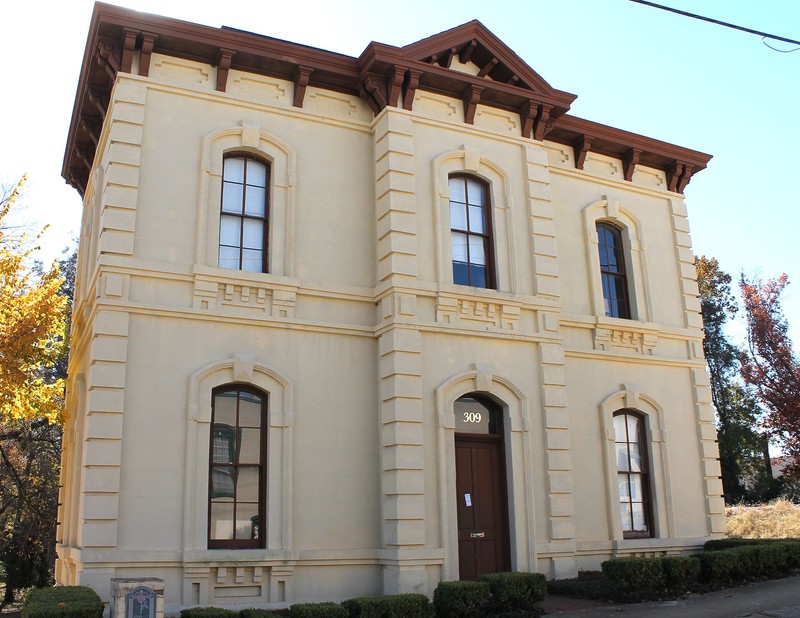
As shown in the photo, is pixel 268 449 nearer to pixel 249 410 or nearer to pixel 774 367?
pixel 249 410

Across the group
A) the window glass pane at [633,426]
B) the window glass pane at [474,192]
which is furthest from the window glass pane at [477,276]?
the window glass pane at [633,426]

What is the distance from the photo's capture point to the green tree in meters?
39.7

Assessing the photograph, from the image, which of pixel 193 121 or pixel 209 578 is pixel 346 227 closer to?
pixel 193 121

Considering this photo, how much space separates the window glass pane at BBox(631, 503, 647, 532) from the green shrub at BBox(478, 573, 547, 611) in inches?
203

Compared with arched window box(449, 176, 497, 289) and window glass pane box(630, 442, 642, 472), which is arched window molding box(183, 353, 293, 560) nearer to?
arched window box(449, 176, 497, 289)

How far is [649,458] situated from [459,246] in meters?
6.24

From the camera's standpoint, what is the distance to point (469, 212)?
15.8 meters

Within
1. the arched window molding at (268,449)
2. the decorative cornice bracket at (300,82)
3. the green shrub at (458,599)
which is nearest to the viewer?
the green shrub at (458,599)

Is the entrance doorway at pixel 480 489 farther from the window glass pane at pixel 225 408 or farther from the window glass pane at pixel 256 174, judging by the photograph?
the window glass pane at pixel 256 174

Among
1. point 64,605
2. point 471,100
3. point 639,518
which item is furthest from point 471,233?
point 64,605

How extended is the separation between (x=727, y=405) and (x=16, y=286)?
1475 inches

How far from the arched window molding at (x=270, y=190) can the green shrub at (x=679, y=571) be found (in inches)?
317

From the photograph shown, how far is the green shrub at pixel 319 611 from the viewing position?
1040 centimetres

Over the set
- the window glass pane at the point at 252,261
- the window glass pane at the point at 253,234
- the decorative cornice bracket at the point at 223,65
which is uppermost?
the decorative cornice bracket at the point at 223,65
